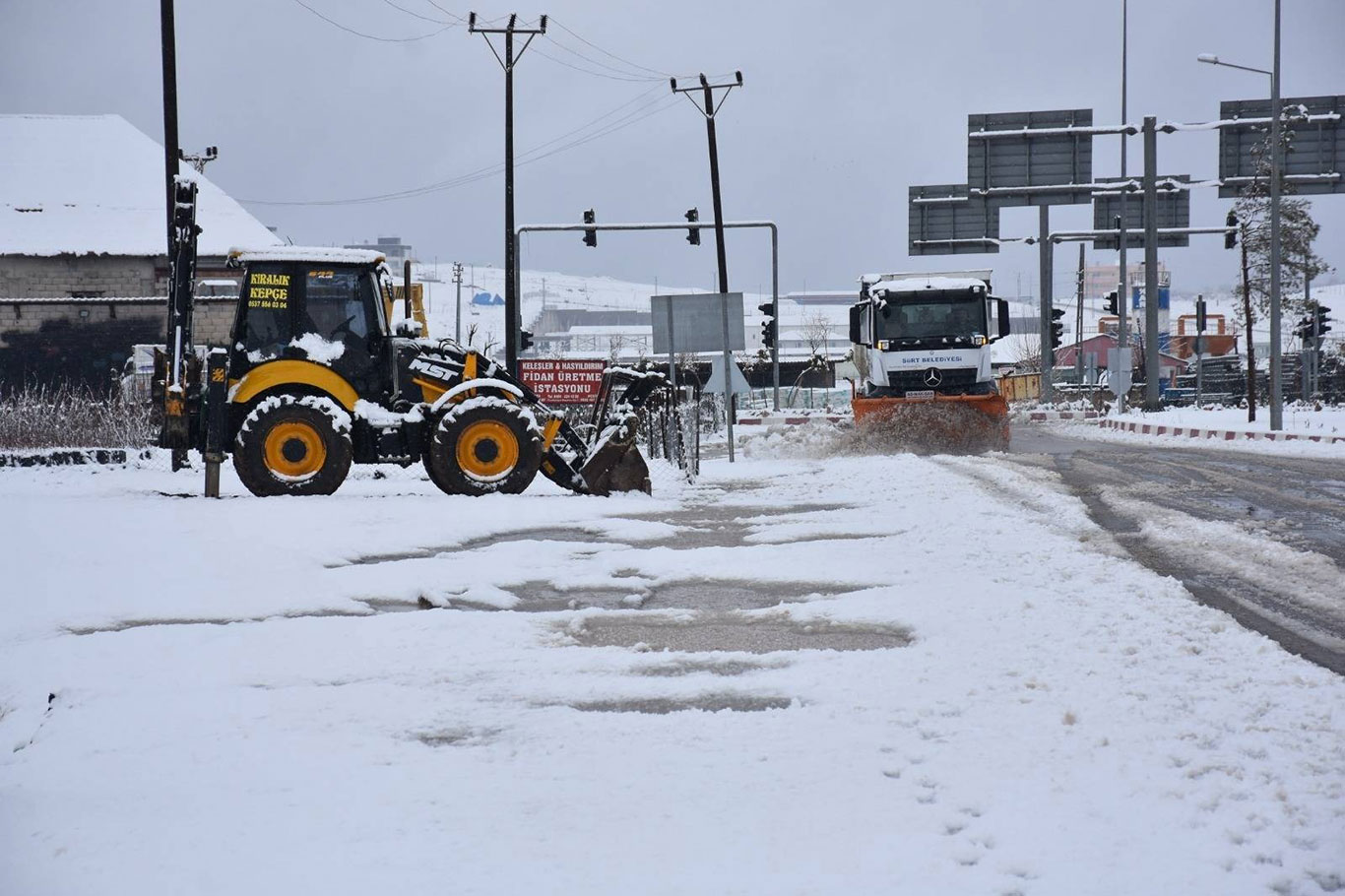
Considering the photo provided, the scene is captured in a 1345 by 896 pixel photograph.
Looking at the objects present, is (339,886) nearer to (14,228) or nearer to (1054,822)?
(1054,822)

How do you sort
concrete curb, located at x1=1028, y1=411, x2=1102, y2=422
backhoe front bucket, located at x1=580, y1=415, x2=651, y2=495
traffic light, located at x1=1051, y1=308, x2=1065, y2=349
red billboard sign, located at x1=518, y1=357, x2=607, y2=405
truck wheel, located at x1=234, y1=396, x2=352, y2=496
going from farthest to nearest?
traffic light, located at x1=1051, y1=308, x2=1065, y2=349
concrete curb, located at x1=1028, y1=411, x2=1102, y2=422
red billboard sign, located at x1=518, y1=357, x2=607, y2=405
backhoe front bucket, located at x1=580, y1=415, x2=651, y2=495
truck wheel, located at x1=234, y1=396, x2=352, y2=496

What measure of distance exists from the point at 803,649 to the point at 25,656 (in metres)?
3.49

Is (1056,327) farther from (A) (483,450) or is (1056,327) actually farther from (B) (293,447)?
(B) (293,447)

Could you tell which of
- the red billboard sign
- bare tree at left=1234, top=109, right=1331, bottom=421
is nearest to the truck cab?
the red billboard sign

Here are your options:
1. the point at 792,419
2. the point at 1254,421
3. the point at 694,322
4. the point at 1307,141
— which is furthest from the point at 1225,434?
the point at 694,322

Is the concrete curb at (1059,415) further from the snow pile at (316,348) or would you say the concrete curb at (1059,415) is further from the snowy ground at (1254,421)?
the snow pile at (316,348)

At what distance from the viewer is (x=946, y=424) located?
2311 cm

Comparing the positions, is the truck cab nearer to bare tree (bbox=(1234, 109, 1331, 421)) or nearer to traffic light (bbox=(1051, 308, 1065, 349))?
bare tree (bbox=(1234, 109, 1331, 421))

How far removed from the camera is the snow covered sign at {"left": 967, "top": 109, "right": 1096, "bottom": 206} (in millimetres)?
35656

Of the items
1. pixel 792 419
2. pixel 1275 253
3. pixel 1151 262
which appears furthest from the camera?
pixel 1151 262

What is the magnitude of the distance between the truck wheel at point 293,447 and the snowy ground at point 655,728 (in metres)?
4.39

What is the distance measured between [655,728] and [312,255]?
410 inches

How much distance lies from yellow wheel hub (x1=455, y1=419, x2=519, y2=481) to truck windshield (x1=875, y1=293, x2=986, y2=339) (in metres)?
11.6

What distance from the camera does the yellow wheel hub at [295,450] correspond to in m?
14.0
